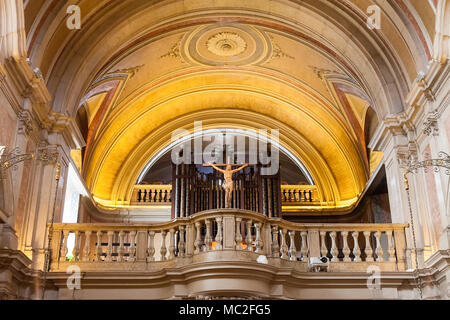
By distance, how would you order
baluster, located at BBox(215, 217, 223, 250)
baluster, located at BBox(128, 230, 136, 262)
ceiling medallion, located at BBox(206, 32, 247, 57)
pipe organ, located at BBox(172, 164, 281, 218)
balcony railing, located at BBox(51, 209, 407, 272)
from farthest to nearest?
pipe organ, located at BBox(172, 164, 281, 218)
ceiling medallion, located at BBox(206, 32, 247, 57)
baluster, located at BBox(128, 230, 136, 262)
balcony railing, located at BBox(51, 209, 407, 272)
baluster, located at BBox(215, 217, 223, 250)

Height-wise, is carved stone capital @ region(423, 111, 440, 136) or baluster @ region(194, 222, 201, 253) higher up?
carved stone capital @ region(423, 111, 440, 136)

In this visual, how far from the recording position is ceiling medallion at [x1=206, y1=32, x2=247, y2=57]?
12.6m

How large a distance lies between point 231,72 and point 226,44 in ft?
4.09

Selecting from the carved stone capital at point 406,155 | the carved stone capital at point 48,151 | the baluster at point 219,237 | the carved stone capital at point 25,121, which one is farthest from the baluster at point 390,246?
the carved stone capital at point 25,121

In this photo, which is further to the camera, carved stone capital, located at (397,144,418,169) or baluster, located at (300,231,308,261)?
carved stone capital, located at (397,144,418,169)

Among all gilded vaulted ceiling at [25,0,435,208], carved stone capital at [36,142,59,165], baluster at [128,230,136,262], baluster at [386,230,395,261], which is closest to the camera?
baluster at [128,230,136,262]

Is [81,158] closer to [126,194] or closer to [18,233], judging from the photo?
[126,194]

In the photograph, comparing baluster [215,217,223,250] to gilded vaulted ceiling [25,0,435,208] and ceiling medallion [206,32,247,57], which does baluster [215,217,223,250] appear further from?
ceiling medallion [206,32,247,57]

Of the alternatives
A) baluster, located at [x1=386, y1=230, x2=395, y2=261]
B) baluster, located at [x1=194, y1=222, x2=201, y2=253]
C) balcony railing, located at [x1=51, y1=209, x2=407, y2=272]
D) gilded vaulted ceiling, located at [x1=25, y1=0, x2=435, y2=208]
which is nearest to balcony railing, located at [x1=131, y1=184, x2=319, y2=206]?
gilded vaulted ceiling, located at [x1=25, y1=0, x2=435, y2=208]

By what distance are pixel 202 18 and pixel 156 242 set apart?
17.7 feet

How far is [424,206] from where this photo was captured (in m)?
9.34

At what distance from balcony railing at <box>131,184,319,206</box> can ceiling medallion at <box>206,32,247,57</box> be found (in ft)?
12.7

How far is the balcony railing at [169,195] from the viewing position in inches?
575
